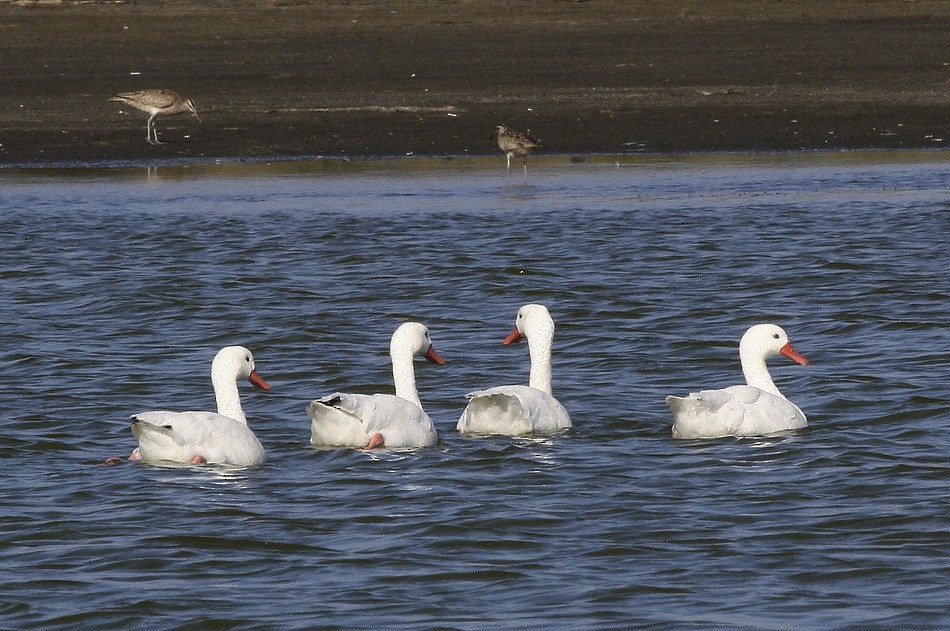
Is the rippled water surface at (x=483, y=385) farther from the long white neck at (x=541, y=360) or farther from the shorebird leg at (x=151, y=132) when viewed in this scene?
the shorebird leg at (x=151, y=132)

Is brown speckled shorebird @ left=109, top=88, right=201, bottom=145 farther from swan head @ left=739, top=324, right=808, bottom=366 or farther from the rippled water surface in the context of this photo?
swan head @ left=739, top=324, right=808, bottom=366

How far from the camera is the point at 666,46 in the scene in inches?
1024

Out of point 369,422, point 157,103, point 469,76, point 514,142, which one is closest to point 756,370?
point 369,422

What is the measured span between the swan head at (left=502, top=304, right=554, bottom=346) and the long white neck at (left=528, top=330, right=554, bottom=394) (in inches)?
0.9

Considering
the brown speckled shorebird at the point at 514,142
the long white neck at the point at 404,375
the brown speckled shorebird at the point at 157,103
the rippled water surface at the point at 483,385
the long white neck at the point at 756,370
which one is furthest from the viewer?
the brown speckled shorebird at the point at 157,103

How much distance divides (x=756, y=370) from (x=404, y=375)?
197 cm

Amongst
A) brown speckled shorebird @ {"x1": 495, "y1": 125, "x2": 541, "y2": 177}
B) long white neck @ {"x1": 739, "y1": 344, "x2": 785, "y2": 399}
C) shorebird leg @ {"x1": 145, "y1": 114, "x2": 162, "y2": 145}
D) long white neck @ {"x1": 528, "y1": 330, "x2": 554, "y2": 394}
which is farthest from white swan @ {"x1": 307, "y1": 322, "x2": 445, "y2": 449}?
shorebird leg @ {"x1": 145, "y1": 114, "x2": 162, "y2": 145}

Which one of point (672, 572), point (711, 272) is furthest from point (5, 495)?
point (711, 272)

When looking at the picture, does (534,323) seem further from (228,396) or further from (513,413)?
(228,396)

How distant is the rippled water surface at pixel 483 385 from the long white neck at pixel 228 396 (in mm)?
289

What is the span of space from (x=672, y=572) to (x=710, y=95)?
1685 cm

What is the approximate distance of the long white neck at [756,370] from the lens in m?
9.93

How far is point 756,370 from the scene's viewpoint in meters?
9.95

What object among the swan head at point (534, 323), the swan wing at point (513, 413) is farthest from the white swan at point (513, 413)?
the swan head at point (534, 323)
